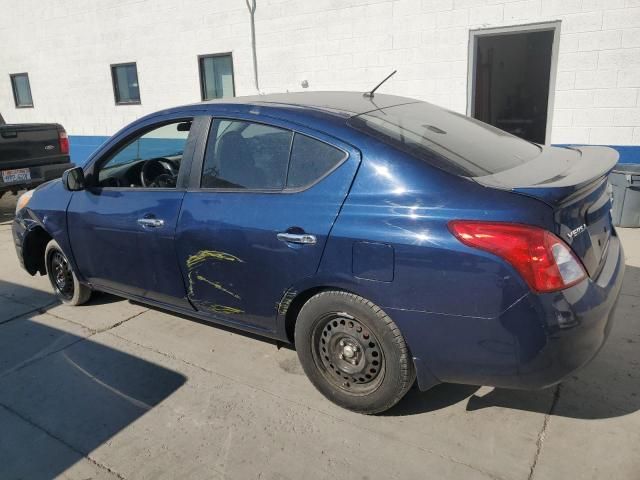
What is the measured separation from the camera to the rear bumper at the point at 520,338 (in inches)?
87.7

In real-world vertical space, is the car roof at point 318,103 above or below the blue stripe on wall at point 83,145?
above

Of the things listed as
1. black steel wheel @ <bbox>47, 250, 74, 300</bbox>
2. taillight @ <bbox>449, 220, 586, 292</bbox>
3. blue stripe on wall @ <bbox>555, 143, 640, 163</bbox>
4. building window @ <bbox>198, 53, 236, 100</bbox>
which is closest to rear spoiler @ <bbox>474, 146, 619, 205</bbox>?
taillight @ <bbox>449, 220, 586, 292</bbox>

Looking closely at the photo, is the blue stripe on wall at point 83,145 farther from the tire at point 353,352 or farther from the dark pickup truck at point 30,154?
the tire at point 353,352

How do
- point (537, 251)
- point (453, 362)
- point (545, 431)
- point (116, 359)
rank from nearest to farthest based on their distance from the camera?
point (537, 251) < point (453, 362) < point (545, 431) < point (116, 359)

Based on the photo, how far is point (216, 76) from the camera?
9.90 meters

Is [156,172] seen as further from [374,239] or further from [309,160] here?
[374,239]

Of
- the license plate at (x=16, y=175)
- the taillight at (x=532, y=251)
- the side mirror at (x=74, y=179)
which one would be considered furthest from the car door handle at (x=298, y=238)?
the license plate at (x=16, y=175)

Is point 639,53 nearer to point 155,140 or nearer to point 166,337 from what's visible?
point 155,140

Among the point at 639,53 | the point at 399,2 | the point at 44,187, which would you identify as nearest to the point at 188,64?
the point at 399,2

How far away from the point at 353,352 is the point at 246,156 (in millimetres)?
1296

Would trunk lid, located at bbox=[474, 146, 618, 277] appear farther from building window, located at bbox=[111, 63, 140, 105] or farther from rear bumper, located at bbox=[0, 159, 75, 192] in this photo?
building window, located at bbox=[111, 63, 140, 105]

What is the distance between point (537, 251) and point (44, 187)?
3.97m

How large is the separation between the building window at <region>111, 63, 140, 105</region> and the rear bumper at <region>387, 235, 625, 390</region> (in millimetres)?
10460

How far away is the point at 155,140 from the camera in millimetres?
3865
